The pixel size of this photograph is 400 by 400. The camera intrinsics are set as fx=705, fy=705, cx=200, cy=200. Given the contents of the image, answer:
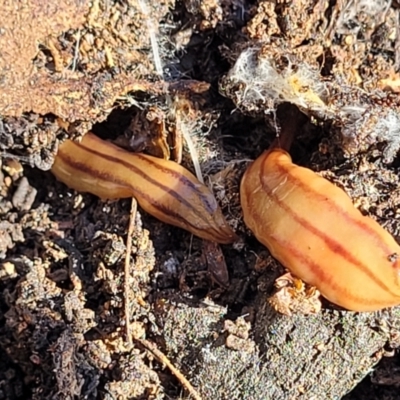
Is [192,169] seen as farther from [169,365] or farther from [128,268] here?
[169,365]

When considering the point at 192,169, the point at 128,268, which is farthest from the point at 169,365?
the point at 192,169

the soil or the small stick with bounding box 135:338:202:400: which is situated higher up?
the soil

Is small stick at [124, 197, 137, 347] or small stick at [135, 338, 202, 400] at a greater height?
small stick at [124, 197, 137, 347]

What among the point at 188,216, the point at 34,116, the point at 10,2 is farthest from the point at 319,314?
the point at 10,2

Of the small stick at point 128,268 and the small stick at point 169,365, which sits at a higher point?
the small stick at point 128,268

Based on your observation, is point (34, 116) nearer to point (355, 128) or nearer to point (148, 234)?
point (148, 234)
